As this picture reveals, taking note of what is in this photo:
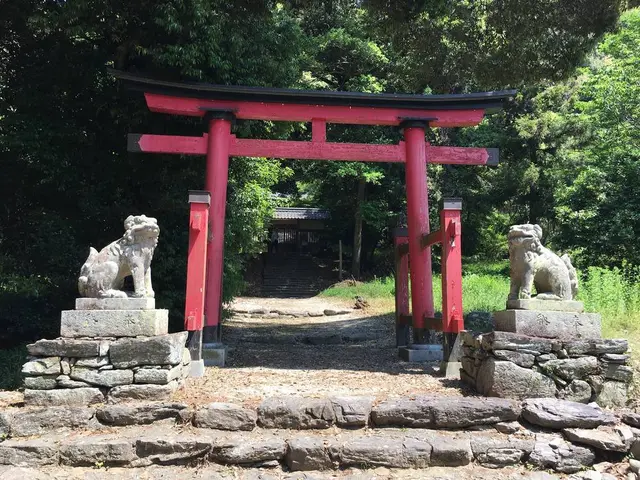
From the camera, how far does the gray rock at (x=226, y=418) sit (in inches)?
169

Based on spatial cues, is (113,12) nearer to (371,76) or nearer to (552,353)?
(552,353)

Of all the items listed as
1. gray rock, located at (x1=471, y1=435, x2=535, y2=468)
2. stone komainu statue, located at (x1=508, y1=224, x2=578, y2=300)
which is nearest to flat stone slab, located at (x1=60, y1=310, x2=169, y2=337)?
gray rock, located at (x1=471, y1=435, x2=535, y2=468)

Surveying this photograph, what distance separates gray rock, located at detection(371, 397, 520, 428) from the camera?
432 cm

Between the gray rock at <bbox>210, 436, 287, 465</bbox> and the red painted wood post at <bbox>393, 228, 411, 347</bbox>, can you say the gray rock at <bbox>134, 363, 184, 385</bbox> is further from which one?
the red painted wood post at <bbox>393, 228, 411, 347</bbox>

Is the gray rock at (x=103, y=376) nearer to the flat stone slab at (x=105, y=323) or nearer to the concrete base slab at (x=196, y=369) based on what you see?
the flat stone slab at (x=105, y=323)

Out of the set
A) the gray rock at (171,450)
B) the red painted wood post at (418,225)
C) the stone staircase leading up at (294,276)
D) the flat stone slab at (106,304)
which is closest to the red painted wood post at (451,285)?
the red painted wood post at (418,225)

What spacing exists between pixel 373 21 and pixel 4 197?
7.58 m

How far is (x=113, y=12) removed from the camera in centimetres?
792

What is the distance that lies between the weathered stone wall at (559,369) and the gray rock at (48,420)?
145 inches

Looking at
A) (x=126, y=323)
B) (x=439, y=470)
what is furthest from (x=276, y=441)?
(x=126, y=323)

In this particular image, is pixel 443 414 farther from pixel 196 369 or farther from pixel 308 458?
pixel 196 369

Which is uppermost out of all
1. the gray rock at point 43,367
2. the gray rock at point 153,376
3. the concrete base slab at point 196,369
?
the gray rock at point 43,367

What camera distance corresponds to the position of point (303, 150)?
7.53 meters

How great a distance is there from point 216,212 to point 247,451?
12.2 feet
